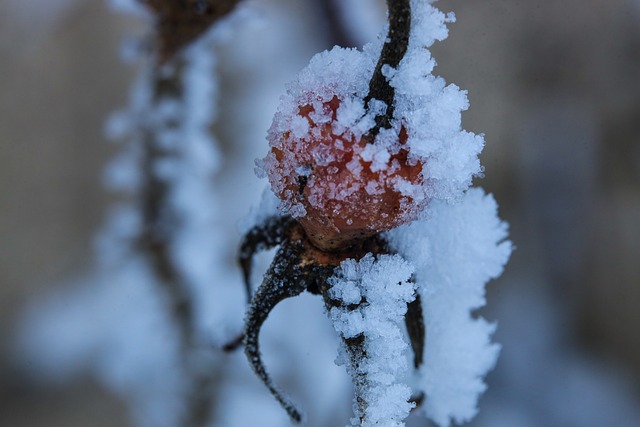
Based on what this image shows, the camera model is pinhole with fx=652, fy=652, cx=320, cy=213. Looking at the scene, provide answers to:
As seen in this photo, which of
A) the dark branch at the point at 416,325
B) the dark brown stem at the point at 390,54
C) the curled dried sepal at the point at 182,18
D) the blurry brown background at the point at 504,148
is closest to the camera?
the dark brown stem at the point at 390,54

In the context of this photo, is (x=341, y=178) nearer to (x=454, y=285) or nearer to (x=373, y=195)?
(x=373, y=195)

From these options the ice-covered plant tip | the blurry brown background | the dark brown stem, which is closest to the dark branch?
the ice-covered plant tip

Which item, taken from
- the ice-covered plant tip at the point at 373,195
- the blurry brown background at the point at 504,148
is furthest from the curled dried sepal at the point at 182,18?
the blurry brown background at the point at 504,148

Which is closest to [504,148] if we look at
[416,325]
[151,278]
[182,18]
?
[151,278]

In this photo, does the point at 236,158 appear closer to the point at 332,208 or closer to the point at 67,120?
the point at 67,120

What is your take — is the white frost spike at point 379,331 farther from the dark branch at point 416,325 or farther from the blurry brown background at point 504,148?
the blurry brown background at point 504,148

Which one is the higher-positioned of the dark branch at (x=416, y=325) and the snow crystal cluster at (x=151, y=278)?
the snow crystal cluster at (x=151, y=278)
